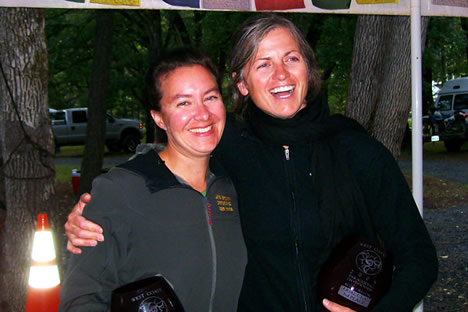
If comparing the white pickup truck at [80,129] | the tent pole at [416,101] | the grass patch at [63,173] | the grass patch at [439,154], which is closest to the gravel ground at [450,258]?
the tent pole at [416,101]

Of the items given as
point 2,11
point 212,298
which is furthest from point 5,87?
point 212,298

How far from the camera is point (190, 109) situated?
2.20 m

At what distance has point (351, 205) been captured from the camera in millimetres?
2059

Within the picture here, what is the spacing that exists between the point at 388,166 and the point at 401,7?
72.9 inches

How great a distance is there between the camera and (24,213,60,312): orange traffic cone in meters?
3.48

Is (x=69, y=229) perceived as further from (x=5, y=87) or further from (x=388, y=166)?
(x=5, y=87)

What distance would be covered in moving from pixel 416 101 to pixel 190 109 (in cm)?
194

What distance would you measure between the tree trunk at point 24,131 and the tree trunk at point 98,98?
5548 mm

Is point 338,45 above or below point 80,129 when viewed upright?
above

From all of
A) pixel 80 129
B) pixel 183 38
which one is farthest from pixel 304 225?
pixel 80 129

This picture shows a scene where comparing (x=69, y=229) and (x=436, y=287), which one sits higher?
(x=69, y=229)

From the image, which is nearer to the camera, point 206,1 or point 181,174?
point 181,174

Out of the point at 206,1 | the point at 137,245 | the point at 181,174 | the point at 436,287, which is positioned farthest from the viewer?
the point at 436,287

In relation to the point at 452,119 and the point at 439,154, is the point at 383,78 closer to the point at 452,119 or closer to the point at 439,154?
the point at 452,119
